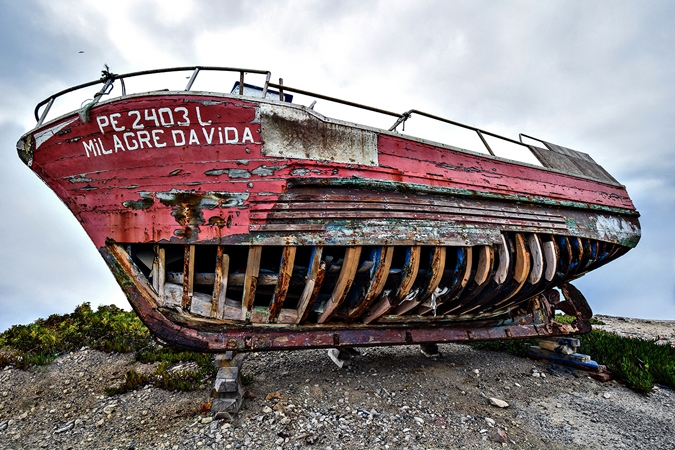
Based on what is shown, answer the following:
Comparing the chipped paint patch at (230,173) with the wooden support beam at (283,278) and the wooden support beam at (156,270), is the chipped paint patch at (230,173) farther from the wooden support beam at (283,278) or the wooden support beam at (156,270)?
the wooden support beam at (156,270)

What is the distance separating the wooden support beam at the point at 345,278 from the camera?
3.62 meters

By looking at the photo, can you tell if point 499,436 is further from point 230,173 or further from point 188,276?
point 230,173

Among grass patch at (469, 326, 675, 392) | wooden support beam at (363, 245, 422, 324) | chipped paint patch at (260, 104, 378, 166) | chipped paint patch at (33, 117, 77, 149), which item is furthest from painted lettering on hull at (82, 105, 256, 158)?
grass patch at (469, 326, 675, 392)

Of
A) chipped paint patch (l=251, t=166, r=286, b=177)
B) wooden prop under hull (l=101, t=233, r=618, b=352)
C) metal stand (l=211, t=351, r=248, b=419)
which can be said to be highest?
chipped paint patch (l=251, t=166, r=286, b=177)

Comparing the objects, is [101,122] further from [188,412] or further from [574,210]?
[574,210]

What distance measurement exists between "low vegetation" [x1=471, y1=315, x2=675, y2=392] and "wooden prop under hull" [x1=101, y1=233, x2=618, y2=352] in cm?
183

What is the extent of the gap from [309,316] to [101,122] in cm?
289

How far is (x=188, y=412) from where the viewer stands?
3865 millimetres

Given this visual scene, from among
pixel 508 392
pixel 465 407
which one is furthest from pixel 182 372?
pixel 508 392

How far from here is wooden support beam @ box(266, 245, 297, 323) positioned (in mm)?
3451

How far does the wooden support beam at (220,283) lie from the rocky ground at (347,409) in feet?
3.54

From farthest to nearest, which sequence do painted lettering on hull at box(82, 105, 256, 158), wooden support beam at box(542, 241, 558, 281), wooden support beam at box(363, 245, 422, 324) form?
wooden support beam at box(542, 241, 558, 281) < wooden support beam at box(363, 245, 422, 324) < painted lettering on hull at box(82, 105, 256, 158)

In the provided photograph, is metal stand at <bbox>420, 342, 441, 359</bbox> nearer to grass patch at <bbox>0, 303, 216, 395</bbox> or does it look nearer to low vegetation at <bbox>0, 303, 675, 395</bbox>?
low vegetation at <bbox>0, 303, 675, 395</bbox>

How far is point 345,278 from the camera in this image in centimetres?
367
